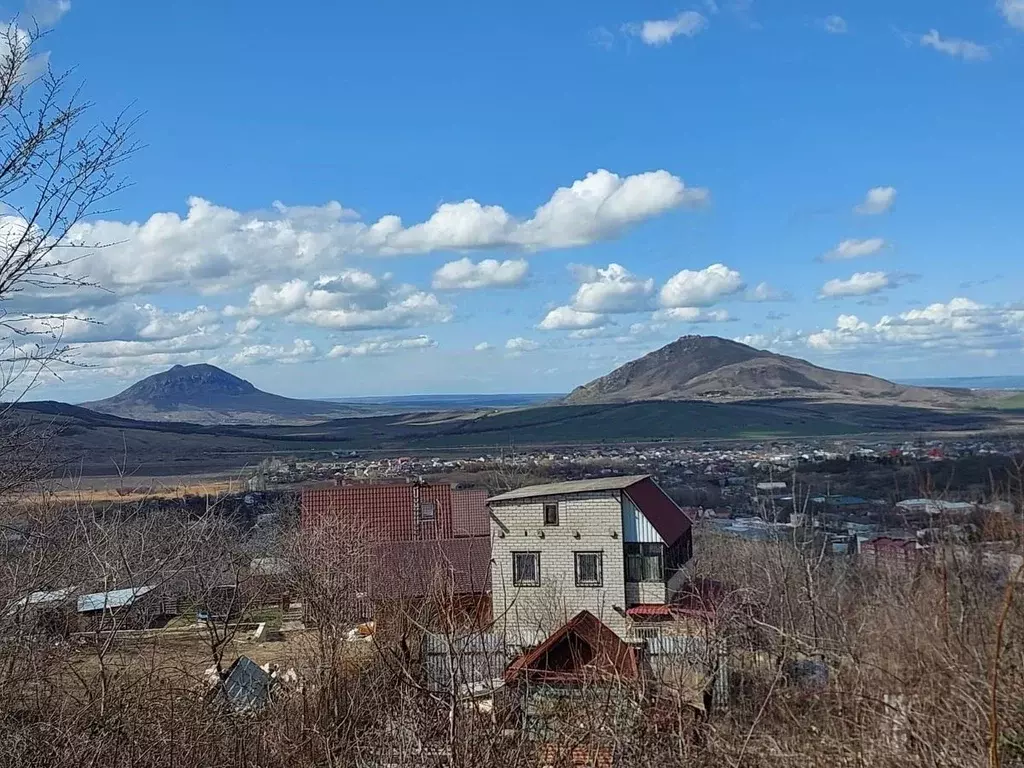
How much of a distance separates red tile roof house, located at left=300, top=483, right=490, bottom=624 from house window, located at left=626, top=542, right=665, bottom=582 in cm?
294

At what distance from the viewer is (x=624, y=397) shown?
135375 millimetres

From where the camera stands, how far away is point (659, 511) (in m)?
19.3

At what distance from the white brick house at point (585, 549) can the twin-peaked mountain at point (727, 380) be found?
98.8 m

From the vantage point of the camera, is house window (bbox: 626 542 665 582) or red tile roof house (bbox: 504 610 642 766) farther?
house window (bbox: 626 542 665 582)

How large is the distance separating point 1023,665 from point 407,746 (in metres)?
3.23

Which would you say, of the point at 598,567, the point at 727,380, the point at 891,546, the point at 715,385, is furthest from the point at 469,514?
the point at 727,380

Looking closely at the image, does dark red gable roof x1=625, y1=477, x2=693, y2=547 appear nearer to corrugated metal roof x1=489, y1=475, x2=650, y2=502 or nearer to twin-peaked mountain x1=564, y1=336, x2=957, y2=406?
corrugated metal roof x1=489, y1=475, x2=650, y2=502

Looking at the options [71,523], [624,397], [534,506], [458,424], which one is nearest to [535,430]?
[458,424]

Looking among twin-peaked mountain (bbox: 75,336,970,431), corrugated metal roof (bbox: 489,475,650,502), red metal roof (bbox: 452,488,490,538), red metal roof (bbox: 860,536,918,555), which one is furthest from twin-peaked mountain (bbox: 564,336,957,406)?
corrugated metal roof (bbox: 489,475,650,502)

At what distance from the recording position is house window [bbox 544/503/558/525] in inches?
731

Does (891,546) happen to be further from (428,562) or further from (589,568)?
(428,562)

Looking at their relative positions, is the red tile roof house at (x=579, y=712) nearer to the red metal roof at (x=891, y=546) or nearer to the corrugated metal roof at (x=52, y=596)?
the corrugated metal roof at (x=52, y=596)

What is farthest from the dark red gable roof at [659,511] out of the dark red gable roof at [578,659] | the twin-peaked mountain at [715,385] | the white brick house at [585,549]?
the twin-peaked mountain at [715,385]

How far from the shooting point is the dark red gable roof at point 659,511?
727 inches
